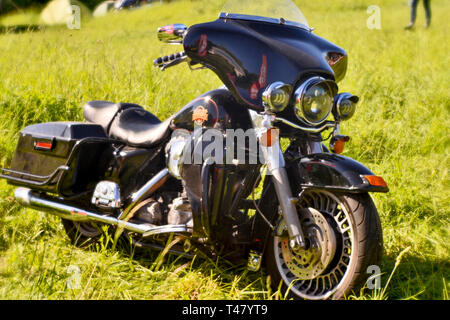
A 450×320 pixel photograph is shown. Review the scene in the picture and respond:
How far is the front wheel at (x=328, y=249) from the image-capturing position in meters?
2.33

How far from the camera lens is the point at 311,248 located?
2.44 meters

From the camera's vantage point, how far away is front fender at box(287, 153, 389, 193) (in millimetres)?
2320

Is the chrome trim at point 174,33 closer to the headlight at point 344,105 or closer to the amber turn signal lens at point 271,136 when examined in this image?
the amber turn signal lens at point 271,136

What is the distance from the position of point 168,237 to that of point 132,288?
0.32 meters

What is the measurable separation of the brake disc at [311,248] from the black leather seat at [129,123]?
0.97 metres

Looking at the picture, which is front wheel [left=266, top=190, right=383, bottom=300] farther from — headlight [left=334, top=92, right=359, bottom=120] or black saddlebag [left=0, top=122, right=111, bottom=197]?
black saddlebag [left=0, top=122, right=111, bottom=197]

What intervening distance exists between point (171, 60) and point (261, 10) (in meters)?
0.63

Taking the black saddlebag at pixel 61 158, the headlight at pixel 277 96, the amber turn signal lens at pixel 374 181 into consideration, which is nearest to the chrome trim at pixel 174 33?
the headlight at pixel 277 96

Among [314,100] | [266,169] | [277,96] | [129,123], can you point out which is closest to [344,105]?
[314,100]

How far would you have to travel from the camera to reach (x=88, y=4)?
17.3 feet

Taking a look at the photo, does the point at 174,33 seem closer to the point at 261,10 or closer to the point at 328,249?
the point at 261,10

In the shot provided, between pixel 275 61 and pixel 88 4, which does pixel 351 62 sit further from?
pixel 275 61

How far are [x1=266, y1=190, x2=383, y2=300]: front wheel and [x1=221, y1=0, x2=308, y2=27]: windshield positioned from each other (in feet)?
2.92
